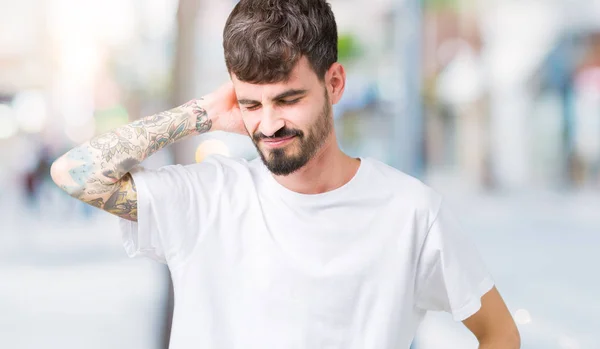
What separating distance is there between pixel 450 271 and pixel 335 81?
1.58 ft

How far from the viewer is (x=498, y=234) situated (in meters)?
9.51

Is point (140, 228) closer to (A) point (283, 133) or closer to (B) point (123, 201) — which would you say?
(B) point (123, 201)

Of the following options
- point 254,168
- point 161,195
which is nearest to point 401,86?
point 254,168

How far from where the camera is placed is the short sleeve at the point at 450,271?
5.15 feet

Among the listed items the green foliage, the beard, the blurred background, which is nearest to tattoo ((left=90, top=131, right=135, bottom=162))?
Answer: the beard

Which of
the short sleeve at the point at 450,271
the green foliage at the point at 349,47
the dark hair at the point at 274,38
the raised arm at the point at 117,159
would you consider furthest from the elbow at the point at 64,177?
the green foliage at the point at 349,47

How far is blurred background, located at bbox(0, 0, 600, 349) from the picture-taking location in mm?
9289

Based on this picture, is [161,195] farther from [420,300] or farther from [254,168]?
[420,300]

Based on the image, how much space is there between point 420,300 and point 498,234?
822 centimetres

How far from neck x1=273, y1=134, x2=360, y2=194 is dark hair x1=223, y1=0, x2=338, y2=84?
168 millimetres

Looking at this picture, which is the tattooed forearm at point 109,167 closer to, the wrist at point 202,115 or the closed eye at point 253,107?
the wrist at point 202,115

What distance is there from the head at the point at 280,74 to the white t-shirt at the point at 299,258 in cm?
14

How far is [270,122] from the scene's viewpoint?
147cm

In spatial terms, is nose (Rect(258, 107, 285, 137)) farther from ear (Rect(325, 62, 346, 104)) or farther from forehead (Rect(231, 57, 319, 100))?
ear (Rect(325, 62, 346, 104))
